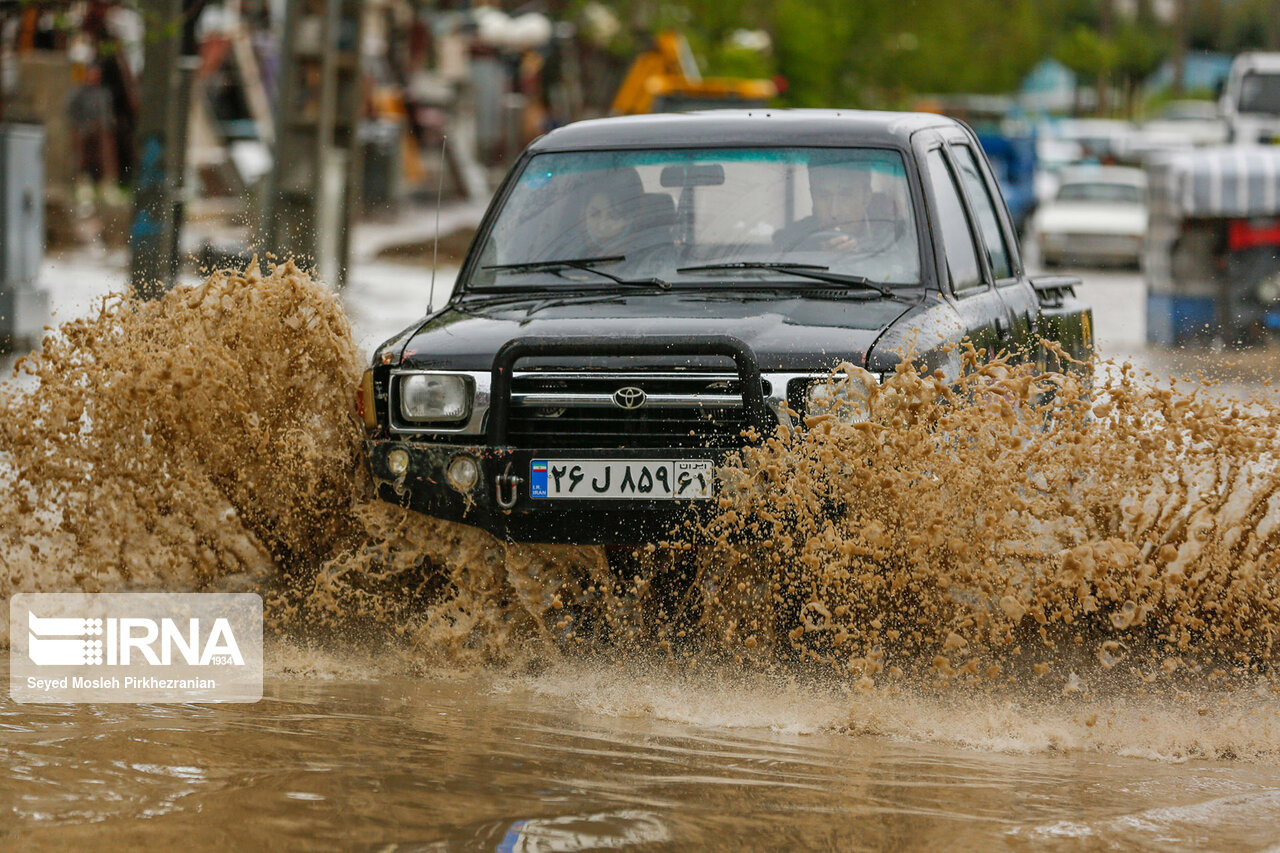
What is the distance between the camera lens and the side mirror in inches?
261

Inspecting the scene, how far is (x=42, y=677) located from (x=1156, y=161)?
1471 cm

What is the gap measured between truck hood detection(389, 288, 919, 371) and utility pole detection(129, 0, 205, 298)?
742 cm

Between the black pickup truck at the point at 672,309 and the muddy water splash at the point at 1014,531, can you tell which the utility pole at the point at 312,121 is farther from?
the muddy water splash at the point at 1014,531

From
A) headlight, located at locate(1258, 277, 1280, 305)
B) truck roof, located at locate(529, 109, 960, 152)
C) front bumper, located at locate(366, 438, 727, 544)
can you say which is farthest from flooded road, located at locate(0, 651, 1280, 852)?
headlight, located at locate(1258, 277, 1280, 305)

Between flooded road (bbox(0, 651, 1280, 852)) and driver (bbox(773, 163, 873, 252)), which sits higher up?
driver (bbox(773, 163, 873, 252))

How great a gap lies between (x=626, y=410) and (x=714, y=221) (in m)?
1.21

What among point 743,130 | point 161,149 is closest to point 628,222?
point 743,130

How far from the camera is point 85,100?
25859 mm

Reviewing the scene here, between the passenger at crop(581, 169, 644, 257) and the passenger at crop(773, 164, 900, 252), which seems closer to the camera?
the passenger at crop(773, 164, 900, 252)

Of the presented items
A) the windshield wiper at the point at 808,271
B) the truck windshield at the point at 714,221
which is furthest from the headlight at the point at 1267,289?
the windshield wiper at the point at 808,271

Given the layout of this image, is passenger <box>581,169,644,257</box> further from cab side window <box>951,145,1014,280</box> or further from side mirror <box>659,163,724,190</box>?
cab side window <box>951,145,1014,280</box>

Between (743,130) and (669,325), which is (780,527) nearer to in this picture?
(669,325)

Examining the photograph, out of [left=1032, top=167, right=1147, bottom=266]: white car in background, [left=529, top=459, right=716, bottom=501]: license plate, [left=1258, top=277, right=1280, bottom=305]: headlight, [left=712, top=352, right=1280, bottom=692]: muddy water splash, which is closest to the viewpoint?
[left=712, top=352, right=1280, bottom=692]: muddy water splash

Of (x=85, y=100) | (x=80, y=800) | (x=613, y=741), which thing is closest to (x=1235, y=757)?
(x=613, y=741)
